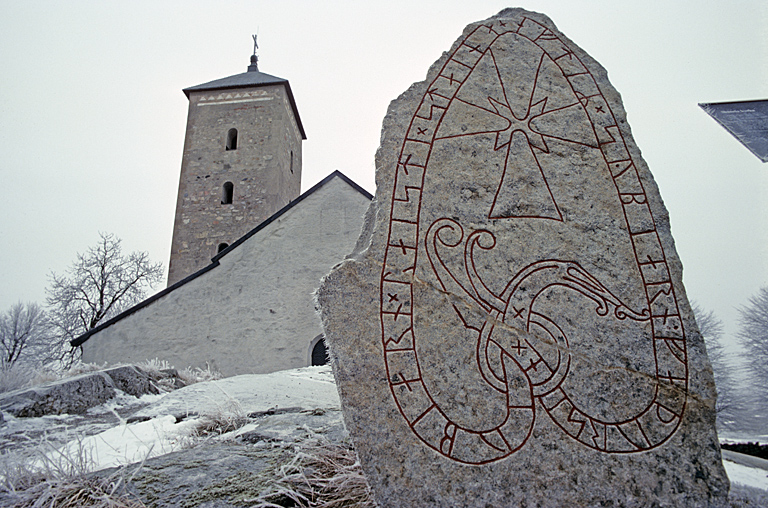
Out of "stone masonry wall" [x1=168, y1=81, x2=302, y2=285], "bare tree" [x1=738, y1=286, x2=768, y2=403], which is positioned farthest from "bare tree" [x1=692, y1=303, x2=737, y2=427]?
"stone masonry wall" [x1=168, y1=81, x2=302, y2=285]

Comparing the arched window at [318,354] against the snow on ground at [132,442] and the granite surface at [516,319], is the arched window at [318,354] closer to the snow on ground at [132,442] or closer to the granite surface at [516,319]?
the snow on ground at [132,442]

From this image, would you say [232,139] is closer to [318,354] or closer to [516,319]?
[318,354]

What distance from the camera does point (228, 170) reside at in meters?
14.1

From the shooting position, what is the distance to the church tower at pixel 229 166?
1335 cm

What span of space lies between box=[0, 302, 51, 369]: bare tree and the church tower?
555 cm

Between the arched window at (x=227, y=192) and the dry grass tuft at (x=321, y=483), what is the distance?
1274cm

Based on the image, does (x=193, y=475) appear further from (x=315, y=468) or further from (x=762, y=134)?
(x=762, y=134)

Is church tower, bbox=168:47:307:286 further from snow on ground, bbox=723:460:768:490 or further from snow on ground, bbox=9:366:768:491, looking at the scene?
snow on ground, bbox=723:460:768:490

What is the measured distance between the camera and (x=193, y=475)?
1903 millimetres

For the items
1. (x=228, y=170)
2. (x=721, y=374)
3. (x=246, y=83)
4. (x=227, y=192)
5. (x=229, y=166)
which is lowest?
(x=721, y=374)

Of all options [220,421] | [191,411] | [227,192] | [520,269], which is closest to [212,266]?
[191,411]

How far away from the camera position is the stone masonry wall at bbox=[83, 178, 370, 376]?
755 cm

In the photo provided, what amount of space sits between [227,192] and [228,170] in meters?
0.68

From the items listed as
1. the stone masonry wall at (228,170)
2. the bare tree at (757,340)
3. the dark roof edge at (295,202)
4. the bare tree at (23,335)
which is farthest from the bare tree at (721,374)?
the bare tree at (23,335)
